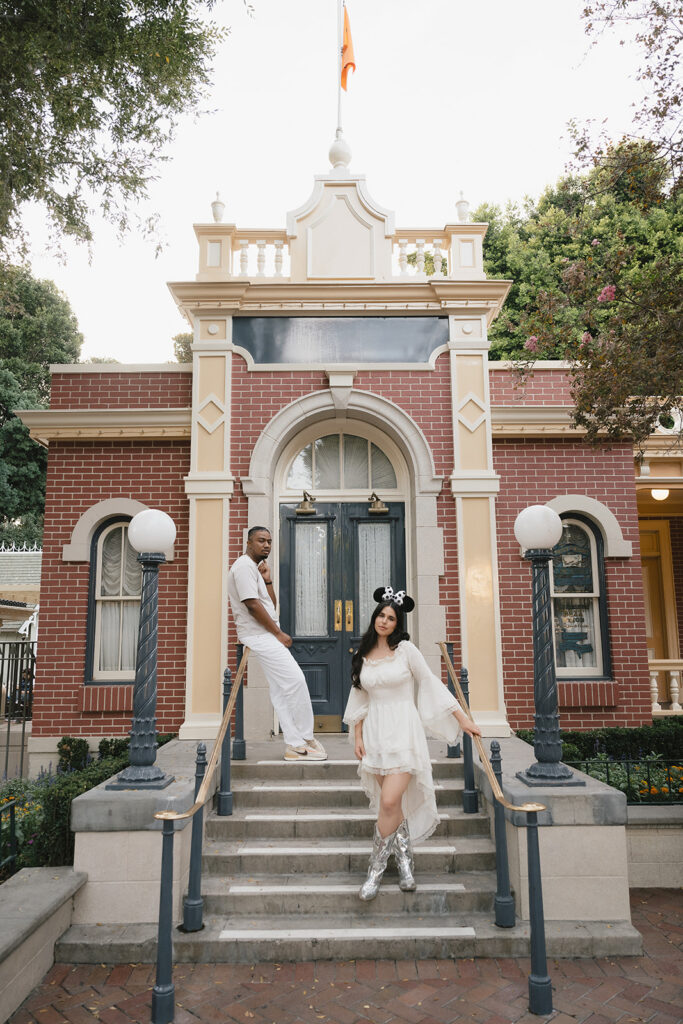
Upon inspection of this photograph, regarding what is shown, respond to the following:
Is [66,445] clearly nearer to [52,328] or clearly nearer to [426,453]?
[426,453]

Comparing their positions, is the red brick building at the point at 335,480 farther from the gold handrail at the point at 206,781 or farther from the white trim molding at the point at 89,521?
the gold handrail at the point at 206,781

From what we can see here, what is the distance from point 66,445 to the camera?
28.8 feet

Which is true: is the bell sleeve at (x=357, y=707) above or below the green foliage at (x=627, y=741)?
above

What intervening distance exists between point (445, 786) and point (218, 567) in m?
3.53

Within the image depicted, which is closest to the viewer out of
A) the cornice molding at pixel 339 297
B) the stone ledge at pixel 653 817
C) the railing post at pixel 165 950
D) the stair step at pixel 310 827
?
the railing post at pixel 165 950

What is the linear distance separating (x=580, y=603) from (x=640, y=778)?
8.32 feet

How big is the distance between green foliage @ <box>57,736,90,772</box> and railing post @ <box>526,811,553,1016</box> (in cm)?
585

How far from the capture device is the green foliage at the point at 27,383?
24672 mm

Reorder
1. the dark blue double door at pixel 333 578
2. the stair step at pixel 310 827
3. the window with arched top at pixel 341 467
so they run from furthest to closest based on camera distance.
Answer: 1. the window with arched top at pixel 341 467
2. the dark blue double door at pixel 333 578
3. the stair step at pixel 310 827

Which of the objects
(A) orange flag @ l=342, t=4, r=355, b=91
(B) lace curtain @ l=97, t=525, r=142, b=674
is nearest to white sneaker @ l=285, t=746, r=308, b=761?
(B) lace curtain @ l=97, t=525, r=142, b=674

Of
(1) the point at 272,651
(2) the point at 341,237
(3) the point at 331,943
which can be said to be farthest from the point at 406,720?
(2) the point at 341,237

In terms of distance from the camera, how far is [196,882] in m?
4.58

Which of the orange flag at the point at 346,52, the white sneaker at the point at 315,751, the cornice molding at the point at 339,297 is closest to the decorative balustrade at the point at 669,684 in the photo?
the white sneaker at the point at 315,751

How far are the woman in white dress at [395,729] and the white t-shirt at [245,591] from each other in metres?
1.48
